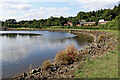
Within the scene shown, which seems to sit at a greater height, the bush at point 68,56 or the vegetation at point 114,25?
the vegetation at point 114,25

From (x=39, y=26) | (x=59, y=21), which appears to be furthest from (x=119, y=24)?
(x=39, y=26)

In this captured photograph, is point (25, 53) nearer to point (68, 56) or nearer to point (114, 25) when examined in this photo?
point (68, 56)

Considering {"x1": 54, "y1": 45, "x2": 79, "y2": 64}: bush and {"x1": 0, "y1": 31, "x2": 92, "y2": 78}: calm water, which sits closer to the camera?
{"x1": 54, "y1": 45, "x2": 79, "y2": 64}: bush

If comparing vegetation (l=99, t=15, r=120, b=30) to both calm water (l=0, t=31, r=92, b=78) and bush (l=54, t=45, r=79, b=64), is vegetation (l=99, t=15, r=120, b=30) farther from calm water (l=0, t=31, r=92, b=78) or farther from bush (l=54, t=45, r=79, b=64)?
bush (l=54, t=45, r=79, b=64)

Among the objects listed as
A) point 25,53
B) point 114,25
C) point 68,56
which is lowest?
point 25,53

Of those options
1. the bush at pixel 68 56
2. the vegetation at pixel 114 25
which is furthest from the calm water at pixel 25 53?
the vegetation at pixel 114 25

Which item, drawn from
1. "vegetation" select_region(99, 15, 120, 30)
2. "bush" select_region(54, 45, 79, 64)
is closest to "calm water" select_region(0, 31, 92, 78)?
"bush" select_region(54, 45, 79, 64)

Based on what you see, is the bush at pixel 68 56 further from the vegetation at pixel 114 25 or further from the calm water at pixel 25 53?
the vegetation at pixel 114 25

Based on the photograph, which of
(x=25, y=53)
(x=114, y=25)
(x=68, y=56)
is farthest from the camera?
(x=114, y=25)

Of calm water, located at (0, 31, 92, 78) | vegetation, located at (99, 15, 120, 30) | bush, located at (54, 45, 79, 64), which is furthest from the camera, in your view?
vegetation, located at (99, 15, 120, 30)

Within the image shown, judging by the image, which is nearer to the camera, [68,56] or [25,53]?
[68,56]

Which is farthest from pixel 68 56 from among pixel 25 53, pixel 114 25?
pixel 114 25

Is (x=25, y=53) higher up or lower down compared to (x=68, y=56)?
lower down

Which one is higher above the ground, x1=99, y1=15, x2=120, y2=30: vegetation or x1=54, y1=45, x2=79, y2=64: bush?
x1=99, y1=15, x2=120, y2=30: vegetation
